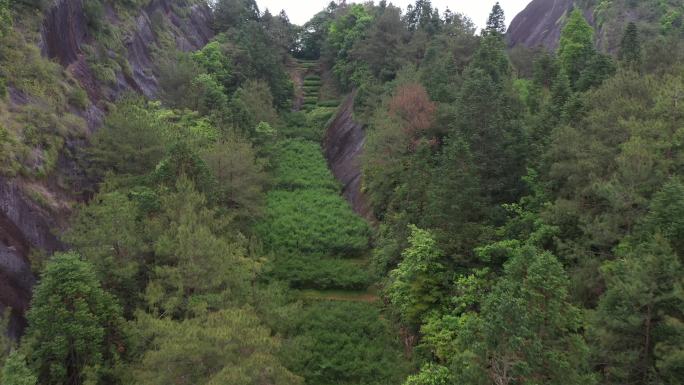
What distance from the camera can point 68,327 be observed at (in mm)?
15250

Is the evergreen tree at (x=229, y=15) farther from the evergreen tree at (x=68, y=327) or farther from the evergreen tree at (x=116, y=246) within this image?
the evergreen tree at (x=68, y=327)

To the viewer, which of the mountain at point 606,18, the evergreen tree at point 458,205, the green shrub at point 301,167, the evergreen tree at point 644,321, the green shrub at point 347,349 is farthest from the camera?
the mountain at point 606,18

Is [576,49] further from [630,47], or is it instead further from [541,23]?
[541,23]

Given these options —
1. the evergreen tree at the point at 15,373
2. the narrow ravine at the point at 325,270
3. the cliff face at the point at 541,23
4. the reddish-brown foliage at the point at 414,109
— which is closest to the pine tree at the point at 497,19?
the cliff face at the point at 541,23

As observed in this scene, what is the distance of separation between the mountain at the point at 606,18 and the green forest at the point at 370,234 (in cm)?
440

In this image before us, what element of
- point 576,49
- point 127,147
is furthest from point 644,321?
point 576,49

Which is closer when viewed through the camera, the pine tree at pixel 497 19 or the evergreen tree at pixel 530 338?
the evergreen tree at pixel 530 338

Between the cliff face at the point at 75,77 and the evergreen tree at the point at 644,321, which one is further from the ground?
the cliff face at the point at 75,77

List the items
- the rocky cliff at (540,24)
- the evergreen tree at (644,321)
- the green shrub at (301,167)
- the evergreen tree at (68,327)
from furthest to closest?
the rocky cliff at (540,24) < the green shrub at (301,167) < the evergreen tree at (68,327) < the evergreen tree at (644,321)

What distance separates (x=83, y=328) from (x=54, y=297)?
140cm

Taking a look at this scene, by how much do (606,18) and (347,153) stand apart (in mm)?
32311

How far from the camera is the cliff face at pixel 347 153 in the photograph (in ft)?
138

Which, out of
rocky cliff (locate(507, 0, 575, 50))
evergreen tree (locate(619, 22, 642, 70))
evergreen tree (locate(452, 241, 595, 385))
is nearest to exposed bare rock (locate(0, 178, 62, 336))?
evergreen tree (locate(452, 241, 595, 385))

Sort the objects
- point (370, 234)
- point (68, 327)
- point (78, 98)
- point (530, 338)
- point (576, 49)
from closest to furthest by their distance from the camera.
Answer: point (530, 338)
point (68, 327)
point (78, 98)
point (370, 234)
point (576, 49)
